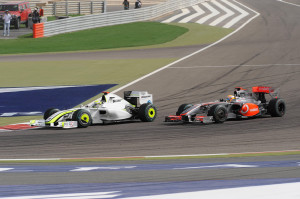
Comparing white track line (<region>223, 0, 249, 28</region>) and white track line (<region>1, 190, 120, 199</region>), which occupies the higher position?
white track line (<region>223, 0, 249, 28</region>)

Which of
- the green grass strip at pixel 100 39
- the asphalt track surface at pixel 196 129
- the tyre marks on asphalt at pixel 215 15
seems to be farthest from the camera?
the tyre marks on asphalt at pixel 215 15

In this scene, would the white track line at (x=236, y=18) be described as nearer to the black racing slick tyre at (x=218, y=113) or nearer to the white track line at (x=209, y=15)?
the white track line at (x=209, y=15)

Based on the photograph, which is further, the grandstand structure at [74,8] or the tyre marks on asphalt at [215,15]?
the grandstand structure at [74,8]

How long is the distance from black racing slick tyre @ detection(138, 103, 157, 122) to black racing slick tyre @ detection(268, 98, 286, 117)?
3390 mm

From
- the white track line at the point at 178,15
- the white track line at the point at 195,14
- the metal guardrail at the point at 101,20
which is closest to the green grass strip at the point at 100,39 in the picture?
the metal guardrail at the point at 101,20

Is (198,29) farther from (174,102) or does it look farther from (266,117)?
(266,117)

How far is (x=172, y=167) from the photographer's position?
33.6ft

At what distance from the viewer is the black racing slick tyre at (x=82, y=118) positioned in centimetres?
1579

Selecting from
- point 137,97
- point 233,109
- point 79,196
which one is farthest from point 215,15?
point 79,196

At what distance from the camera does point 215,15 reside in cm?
4684

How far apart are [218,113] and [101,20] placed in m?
27.0

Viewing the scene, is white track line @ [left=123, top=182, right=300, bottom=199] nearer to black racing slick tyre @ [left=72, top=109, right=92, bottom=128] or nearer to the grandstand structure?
black racing slick tyre @ [left=72, top=109, right=92, bottom=128]

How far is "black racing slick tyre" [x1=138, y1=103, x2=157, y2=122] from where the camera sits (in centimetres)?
1664

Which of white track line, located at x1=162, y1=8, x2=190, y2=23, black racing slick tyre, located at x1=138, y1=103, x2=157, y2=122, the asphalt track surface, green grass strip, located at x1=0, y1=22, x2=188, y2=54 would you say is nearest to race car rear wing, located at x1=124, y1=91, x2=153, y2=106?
black racing slick tyre, located at x1=138, y1=103, x2=157, y2=122
